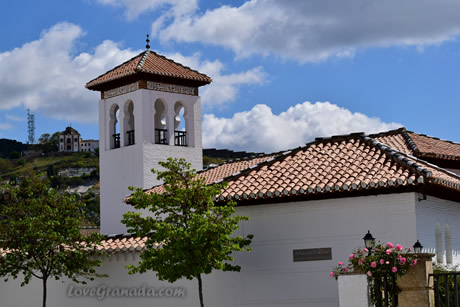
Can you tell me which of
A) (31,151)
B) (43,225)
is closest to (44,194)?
(43,225)

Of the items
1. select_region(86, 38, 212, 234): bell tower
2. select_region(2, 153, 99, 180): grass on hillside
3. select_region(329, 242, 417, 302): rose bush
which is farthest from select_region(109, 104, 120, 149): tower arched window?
select_region(2, 153, 99, 180): grass on hillside

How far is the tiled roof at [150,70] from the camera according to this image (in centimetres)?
3284

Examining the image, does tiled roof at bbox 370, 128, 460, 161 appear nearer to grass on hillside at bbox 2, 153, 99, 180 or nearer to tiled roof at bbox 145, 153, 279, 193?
tiled roof at bbox 145, 153, 279, 193

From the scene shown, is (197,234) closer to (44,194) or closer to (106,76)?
(44,194)

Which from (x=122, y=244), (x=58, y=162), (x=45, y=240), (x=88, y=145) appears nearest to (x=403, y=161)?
(x=122, y=244)

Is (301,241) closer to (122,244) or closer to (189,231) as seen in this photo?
(189,231)

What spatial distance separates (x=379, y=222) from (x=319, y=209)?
1435 mm

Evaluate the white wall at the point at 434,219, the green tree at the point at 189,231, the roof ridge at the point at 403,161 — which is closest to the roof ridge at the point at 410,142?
the white wall at the point at 434,219

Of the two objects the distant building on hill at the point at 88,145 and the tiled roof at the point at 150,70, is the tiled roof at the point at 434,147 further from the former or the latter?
the distant building on hill at the point at 88,145

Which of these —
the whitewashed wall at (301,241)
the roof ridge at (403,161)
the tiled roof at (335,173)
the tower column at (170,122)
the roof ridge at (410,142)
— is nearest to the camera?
the roof ridge at (403,161)

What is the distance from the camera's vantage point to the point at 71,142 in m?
152

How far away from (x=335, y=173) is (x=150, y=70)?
47.5 feet

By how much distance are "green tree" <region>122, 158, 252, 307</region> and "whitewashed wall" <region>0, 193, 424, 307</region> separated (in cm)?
64

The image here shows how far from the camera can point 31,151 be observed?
484ft
